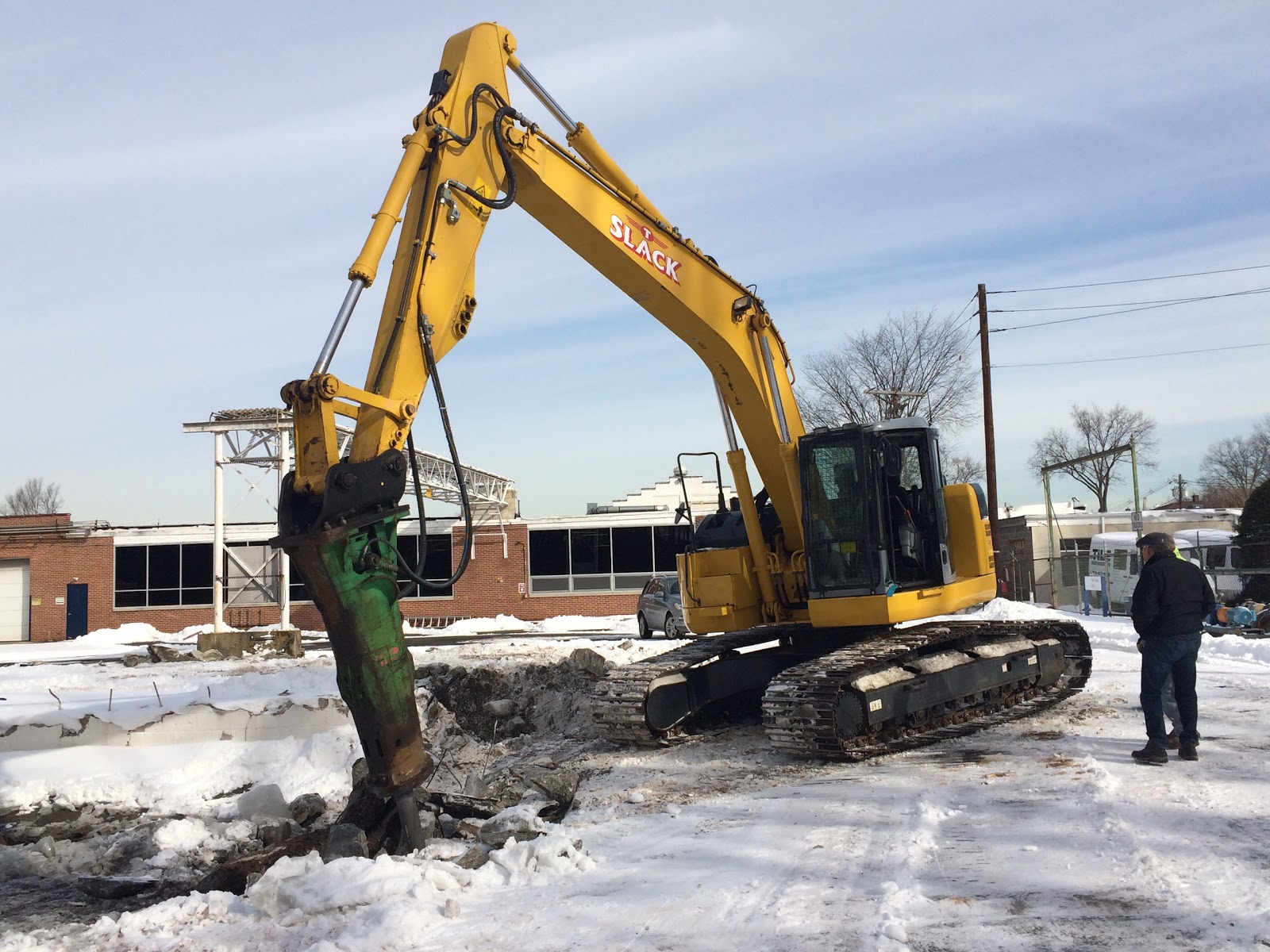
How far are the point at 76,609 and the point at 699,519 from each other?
30.2 meters

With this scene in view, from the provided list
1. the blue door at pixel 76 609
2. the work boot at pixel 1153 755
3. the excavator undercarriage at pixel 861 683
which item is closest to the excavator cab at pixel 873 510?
the excavator undercarriage at pixel 861 683

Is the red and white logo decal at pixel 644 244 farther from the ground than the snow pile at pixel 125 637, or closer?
farther from the ground

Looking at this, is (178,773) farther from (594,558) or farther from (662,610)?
(594,558)

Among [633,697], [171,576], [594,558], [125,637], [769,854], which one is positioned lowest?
[125,637]

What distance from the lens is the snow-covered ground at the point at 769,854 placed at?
4.36 metres

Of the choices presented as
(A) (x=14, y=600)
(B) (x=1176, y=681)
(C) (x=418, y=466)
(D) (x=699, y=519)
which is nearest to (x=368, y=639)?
(C) (x=418, y=466)

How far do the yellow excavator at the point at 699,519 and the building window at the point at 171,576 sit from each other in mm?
28292

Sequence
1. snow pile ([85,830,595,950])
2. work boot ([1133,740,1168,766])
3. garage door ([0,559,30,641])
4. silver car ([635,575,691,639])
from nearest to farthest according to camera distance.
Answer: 1. snow pile ([85,830,595,950])
2. work boot ([1133,740,1168,766])
3. silver car ([635,575,691,639])
4. garage door ([0,559,30,641])

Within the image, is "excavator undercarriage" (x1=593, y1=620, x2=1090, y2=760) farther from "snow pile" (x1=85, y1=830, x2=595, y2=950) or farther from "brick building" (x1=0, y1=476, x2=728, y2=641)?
"brick building" (x1=0, y1=476, x2=728, y2=641)

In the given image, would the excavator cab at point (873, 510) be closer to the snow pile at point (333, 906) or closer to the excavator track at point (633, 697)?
the excavator track at point (633, 697)

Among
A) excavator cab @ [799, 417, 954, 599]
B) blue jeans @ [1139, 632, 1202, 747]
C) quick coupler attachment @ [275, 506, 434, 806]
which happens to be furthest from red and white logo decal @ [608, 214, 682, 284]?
blue jeans @ [1139, 632, 1202, 747]

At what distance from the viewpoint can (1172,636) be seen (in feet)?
24.6

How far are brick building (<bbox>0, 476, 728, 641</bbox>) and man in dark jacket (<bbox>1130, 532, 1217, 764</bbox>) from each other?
26.5 metres

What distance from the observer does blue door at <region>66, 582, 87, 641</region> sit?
111ft
